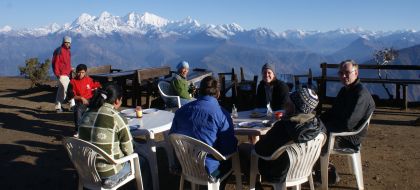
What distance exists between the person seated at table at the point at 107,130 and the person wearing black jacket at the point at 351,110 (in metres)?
2.25

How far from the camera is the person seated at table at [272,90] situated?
20.7 ft

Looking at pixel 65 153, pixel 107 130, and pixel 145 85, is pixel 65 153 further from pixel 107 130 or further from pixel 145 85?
pixel 145 85

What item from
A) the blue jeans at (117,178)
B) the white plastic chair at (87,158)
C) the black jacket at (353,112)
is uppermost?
the black jacket at (353,112)

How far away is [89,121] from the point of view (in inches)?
167

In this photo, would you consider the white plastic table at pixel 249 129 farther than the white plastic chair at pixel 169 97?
No

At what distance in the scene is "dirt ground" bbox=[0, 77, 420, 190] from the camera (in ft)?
18.7

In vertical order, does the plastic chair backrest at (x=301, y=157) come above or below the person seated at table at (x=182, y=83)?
below

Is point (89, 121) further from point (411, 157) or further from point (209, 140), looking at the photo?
point (411, 157)

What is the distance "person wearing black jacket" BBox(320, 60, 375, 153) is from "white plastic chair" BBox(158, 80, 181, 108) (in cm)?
305

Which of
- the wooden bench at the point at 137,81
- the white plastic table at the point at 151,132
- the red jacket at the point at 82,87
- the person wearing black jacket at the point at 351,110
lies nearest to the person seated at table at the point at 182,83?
the red jacket at the point at 82,87

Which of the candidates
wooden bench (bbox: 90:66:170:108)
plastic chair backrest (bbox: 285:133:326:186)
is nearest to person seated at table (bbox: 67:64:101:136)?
wooden bench (bbox: 90:66:170:108)

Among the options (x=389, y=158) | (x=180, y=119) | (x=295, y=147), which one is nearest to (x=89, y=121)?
(x=180, y=119)

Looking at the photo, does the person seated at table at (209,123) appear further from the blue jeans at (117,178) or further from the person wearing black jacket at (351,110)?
the person wearing black jacket at (351,110)

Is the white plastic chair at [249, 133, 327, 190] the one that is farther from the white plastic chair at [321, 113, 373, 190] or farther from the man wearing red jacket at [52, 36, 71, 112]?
the man wearing red jacket at [52, 36, 71, 112]
